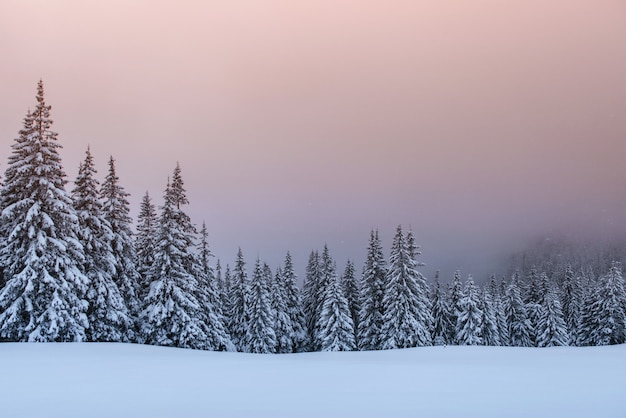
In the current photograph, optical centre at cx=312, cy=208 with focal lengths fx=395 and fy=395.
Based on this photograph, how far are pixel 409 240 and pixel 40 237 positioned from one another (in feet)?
103

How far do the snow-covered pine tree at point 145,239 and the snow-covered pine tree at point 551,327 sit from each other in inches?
1802

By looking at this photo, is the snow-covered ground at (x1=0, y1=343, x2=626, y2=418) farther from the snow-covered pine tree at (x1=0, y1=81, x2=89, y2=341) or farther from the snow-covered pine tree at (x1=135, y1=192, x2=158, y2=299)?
the snow-covered pine tree at (x1=135, y1=192, x2=158, y2=299)

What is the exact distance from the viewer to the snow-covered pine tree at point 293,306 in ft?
161

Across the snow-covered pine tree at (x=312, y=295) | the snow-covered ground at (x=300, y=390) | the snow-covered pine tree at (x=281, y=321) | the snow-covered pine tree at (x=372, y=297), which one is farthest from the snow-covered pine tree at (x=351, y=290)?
the snow-covered ground at (x=300, y=390)

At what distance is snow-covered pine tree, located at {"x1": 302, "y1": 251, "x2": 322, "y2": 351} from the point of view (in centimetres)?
5044

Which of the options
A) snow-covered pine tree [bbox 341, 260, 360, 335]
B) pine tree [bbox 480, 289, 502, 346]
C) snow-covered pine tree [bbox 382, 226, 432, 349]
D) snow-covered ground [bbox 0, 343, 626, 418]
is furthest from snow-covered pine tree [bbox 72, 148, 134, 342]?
pine tree [bbox 480, 289, 502, 346]

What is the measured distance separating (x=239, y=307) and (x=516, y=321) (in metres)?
36.6

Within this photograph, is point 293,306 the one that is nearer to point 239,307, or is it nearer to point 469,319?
point 239,307

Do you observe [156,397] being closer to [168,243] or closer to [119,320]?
[119,320]

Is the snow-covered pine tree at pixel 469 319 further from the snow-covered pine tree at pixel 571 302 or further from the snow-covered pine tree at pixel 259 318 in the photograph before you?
the snow-covered pine tree at pixel 571 302

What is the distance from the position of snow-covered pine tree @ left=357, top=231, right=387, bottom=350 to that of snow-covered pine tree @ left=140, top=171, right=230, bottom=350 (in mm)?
16187

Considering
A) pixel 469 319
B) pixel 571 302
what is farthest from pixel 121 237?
pixel 571 302

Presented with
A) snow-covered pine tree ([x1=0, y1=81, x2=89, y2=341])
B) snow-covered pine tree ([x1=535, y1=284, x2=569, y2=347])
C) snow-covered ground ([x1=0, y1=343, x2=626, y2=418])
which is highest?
snow-covered pine tree ([x1=0, y1=81, x2=89, y2=341])

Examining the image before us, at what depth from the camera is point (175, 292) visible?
2636 cm
